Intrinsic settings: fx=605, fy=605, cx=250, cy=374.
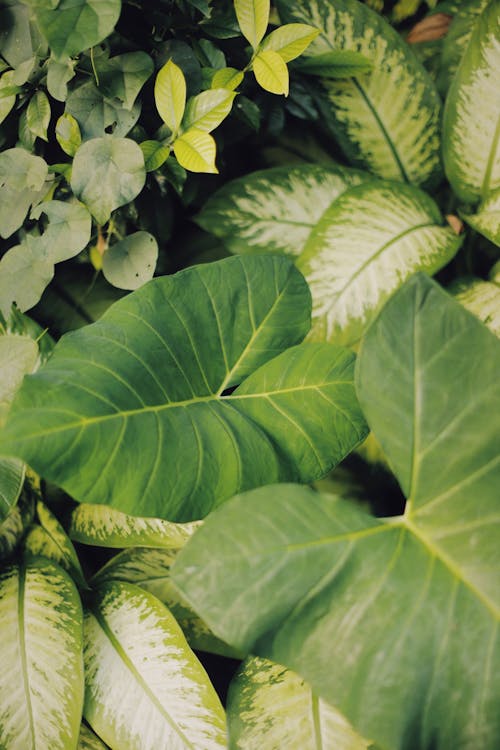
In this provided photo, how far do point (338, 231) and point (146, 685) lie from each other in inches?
31.2

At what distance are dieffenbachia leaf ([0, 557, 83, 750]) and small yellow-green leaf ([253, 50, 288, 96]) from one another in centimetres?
81

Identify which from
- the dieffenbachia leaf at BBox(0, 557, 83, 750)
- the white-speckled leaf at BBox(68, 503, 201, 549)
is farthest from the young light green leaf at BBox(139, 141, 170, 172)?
the dieffenbachia leaf at BBox(0, 557, 83, 750)

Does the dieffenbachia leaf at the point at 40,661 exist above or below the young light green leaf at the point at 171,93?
below

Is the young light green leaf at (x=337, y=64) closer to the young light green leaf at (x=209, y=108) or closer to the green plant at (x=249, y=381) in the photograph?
the green plant at (x=249, y=381)

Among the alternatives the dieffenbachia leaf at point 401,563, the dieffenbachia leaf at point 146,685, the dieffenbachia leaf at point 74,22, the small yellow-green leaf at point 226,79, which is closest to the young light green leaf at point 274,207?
the small yellow-green leaf at point 226,79

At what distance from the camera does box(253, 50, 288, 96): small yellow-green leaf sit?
0.85 metres

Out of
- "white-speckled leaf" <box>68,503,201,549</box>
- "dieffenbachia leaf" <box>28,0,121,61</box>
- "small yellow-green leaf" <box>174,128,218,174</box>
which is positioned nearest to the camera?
"dieffenbachia leaf" <box>28,0,121,61</box>

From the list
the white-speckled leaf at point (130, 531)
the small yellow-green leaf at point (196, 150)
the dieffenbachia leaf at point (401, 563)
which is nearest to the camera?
the dieffenbachia leaf at point (401, 563)

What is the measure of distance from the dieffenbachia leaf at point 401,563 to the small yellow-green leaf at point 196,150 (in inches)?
14.0

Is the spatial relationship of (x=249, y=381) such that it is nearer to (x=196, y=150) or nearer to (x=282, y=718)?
(x=196, y=150)

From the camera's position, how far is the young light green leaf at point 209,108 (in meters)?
0.85

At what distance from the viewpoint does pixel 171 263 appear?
1291mm

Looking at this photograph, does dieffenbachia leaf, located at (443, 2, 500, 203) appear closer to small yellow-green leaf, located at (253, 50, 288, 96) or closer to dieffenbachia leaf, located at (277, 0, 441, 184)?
dieffenbachia leaf, located at (277, 0, 441, 184)

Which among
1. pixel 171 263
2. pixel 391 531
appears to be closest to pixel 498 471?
pixel 391 531
